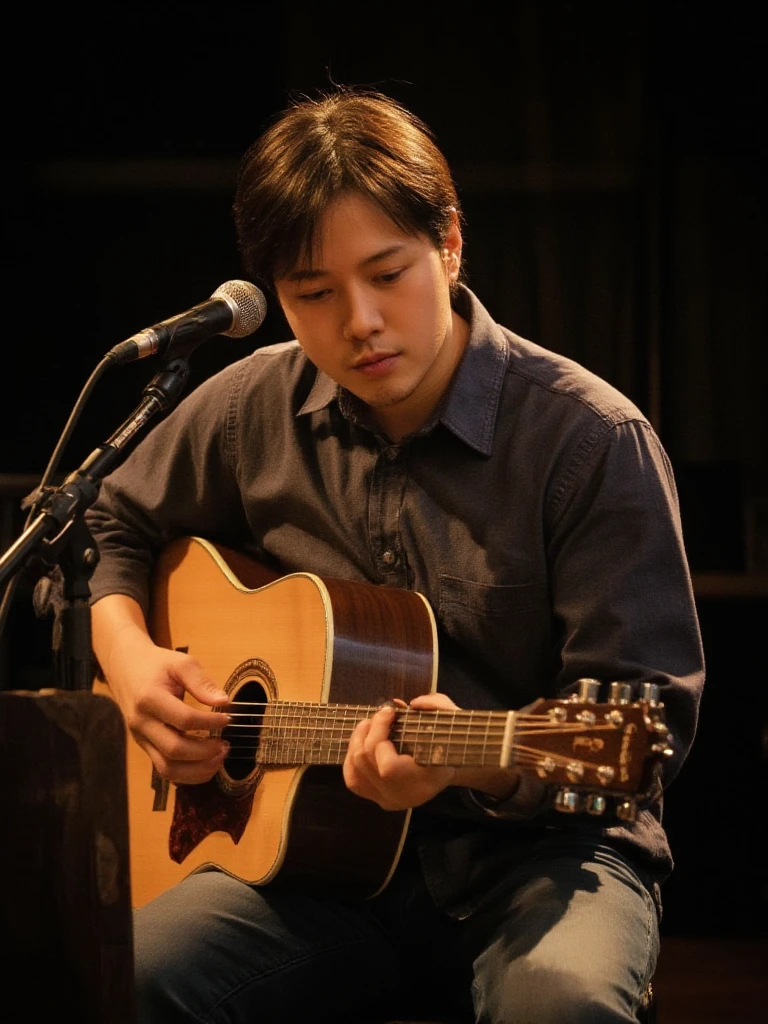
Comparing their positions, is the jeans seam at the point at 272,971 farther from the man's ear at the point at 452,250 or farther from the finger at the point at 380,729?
the man's ear at the point at 452,250

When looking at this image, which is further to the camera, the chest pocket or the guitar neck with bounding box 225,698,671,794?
the chest pocket

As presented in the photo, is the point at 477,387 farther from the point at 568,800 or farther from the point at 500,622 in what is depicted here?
the point at 568,800

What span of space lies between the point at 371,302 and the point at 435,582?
46 cm

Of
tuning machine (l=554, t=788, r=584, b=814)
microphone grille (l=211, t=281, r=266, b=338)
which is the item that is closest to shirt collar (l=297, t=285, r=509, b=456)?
microphone grille (l=211, t=281, r=266, b=338)

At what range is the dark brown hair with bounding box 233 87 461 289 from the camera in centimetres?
201

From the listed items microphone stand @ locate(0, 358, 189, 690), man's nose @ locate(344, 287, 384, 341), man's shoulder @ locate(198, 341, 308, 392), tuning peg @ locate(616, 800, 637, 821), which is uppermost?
man's nose @ locate(344, 287, 384, 341)

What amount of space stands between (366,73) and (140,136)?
865mm

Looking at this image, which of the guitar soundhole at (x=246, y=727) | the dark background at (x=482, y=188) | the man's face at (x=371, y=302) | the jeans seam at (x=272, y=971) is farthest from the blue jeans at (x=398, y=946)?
the dark background at (x=482, y=188)

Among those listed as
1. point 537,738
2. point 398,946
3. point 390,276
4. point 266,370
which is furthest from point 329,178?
point 398,946

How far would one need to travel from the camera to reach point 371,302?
78.5 inches

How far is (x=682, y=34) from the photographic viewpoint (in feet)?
13.7

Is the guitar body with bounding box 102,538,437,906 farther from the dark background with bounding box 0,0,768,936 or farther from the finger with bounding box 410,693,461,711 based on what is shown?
the dark background with bounding box 0,0,768,936

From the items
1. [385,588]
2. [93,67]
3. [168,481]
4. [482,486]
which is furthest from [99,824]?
[93,67]

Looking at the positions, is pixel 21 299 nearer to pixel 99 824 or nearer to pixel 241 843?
pixel 241 843
